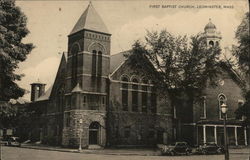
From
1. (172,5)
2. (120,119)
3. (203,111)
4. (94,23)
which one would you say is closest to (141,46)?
(94,23)

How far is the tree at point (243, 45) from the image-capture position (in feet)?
53.9

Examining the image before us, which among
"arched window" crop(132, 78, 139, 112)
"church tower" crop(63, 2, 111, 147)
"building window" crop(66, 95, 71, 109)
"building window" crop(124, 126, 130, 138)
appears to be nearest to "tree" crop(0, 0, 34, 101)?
"church tower" crop(63, 2, 111, 147)

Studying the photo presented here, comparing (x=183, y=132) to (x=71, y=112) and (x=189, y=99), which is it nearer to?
(x=189, y=99)

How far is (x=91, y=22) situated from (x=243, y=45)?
1830 cm

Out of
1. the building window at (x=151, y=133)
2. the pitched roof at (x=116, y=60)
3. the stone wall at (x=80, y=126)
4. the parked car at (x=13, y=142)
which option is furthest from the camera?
the parked car at (x=13, y=142)

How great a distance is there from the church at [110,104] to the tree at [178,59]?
6.74ft

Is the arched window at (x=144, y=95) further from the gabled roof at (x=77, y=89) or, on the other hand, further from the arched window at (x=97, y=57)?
the gabled roof at (x=77, y=89)

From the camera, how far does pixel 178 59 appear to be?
30250mm

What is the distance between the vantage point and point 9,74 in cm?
1773

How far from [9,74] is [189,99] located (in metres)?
19.1

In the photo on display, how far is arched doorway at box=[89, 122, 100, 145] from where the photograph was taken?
3316 centimetres

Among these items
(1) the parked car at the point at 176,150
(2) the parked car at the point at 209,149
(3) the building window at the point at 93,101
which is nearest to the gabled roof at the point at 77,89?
(3) the building window at the point at 93,101

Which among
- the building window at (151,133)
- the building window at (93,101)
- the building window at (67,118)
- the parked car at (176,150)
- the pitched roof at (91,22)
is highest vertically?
the pitched roof at (91,22)

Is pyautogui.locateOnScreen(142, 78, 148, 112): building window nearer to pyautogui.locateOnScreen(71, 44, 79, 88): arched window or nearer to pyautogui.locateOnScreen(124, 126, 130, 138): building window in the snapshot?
pyautogui.locateOnScreen(124, 126, 130, 138): building window
